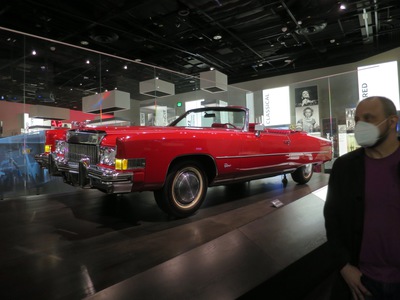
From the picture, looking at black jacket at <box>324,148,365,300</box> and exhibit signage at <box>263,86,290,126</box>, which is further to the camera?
exhibit signage at <box>263,86,290,126</box>

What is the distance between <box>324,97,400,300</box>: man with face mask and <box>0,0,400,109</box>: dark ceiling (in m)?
5.87

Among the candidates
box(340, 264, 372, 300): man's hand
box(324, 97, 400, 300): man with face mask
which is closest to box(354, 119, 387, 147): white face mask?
box(324, 97, 400, 300): man with face mask

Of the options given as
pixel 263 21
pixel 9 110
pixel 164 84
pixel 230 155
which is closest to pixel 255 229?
pixel 230 155

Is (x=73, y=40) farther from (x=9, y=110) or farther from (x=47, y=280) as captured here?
(x=47, y=280)

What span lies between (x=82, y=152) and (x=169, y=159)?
42.9 inches

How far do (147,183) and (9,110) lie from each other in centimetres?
407

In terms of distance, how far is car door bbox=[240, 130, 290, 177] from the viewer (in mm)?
3920

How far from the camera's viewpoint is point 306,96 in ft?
33.6

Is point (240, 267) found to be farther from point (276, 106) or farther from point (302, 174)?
point (276, 106)

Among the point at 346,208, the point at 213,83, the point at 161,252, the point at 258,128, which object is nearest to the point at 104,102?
the point at 213,83

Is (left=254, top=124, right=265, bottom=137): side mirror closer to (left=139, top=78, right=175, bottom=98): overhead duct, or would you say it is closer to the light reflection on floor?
the light reflection on floor

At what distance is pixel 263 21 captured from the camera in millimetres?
8148

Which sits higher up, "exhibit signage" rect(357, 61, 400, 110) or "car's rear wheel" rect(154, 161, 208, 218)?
"exhibit signage" rect(357, 61, 400, 110)

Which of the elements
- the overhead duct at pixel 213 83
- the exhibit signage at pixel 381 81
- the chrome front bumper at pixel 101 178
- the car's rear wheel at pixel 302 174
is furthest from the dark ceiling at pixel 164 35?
the car's rear wheel at pixel 302 174
